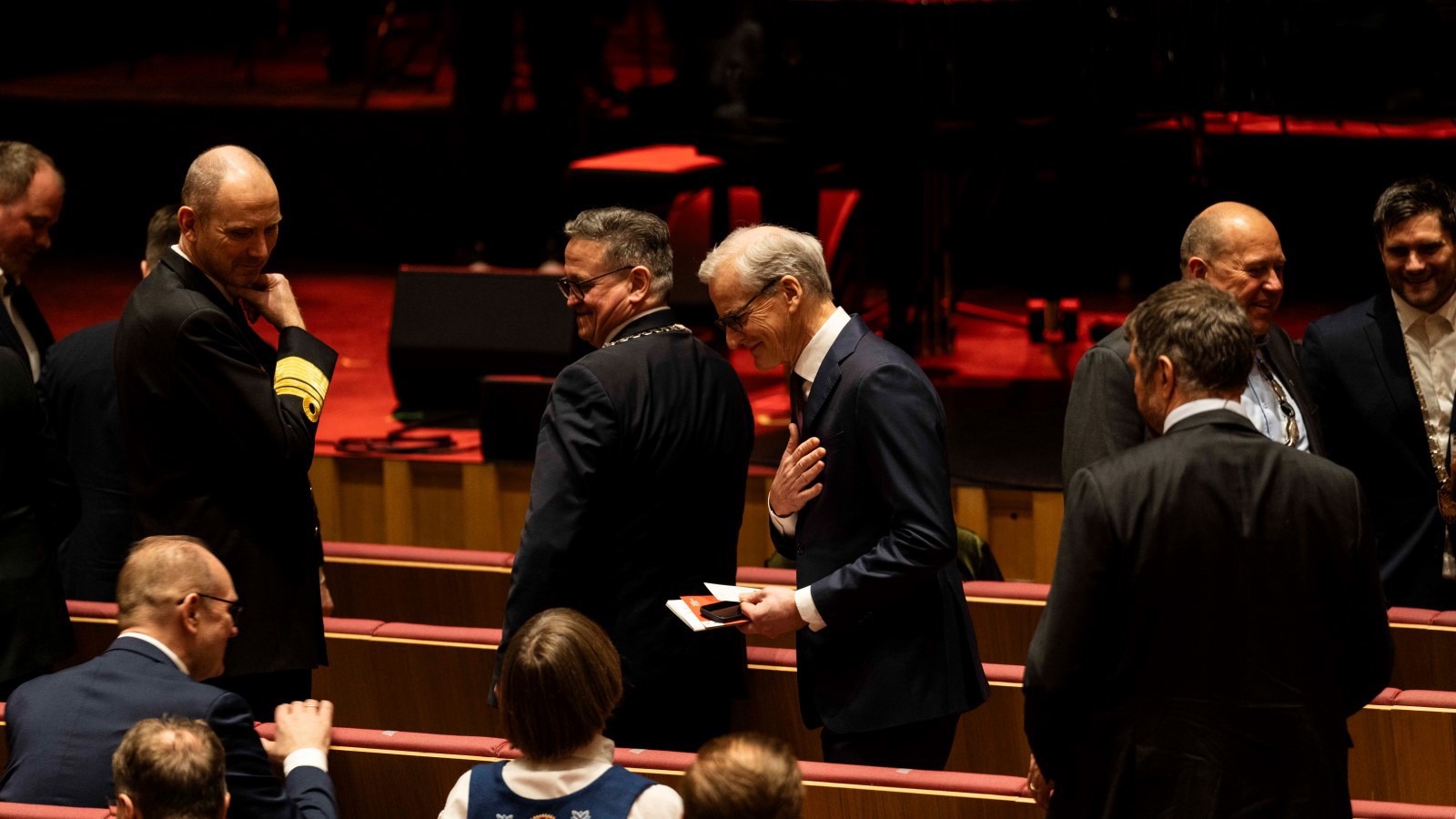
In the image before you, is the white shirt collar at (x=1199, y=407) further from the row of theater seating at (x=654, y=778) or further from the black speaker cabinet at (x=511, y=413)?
the black speaker cabinet at (x=511, y=413)

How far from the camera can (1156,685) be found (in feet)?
8.24

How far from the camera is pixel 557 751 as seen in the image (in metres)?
2.53

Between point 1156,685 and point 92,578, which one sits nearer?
point 1156,685

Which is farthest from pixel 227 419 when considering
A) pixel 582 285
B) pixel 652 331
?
pixel 652 331

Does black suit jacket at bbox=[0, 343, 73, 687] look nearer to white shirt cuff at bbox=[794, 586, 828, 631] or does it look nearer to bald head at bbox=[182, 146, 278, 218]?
bald head at bbox=[182, 146, 278, 218]

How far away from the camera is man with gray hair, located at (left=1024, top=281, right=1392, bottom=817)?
2451mm

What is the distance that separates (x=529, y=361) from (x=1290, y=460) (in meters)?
5.00

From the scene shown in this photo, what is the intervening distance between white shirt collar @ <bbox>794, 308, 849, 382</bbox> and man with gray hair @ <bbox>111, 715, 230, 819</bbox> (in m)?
1.33

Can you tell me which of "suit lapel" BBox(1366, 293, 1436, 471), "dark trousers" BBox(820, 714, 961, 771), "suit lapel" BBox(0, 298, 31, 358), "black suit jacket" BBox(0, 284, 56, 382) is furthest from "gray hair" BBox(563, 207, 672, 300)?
"black suit jacket" BBox(0, 284, 56, 382)

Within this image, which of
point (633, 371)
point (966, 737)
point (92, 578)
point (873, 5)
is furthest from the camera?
point (873, 5)

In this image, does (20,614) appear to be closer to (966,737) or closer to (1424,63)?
(966,737)

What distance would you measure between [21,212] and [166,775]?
2.62 m

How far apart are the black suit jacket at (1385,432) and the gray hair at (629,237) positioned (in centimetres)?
163

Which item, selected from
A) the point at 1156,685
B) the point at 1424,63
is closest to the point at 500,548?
the point at 1156,685
